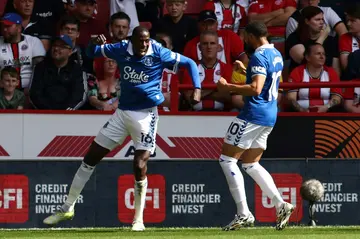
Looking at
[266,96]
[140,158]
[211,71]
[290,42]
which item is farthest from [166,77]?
[266,96]

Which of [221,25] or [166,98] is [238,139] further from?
[221,25]

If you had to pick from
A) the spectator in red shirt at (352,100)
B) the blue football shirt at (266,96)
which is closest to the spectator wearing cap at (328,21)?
the spectator in red shirt at (352,100)

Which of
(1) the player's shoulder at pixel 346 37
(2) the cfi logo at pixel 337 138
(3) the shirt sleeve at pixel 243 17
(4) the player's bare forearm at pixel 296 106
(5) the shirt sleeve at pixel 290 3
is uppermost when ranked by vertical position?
(5) the shirt sleeve at pixel 290 3

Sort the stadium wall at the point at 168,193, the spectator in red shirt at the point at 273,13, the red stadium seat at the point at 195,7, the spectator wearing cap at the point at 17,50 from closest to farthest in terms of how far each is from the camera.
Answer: the stadium wall at the point at 168,193
the spectator wearing cap at the point at 17,50
the spectator in red shirt at the point at 273,13
the red stadium seat at the point at 195,7

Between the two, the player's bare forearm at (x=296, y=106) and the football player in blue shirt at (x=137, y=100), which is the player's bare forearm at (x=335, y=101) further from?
the football player in blue shirt at (x=137, y=100)

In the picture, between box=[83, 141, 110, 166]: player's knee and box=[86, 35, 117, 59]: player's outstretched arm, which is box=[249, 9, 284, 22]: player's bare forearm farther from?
box=[83, 141, 110, 166]: player's knee

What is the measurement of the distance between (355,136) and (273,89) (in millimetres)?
3376

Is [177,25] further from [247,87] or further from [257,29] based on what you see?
[247,87]

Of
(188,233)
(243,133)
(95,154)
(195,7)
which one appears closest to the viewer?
(243,133)

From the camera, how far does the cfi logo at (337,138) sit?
1527 centimetres

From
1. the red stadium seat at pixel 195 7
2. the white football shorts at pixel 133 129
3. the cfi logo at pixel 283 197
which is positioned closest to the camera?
the white football shorts at pixel 133 129

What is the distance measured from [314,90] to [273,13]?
1.99 metres

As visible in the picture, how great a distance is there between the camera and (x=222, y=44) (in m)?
16.3

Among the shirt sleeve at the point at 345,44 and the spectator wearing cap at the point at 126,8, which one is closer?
the shirt sleeve at the point at 345,44
